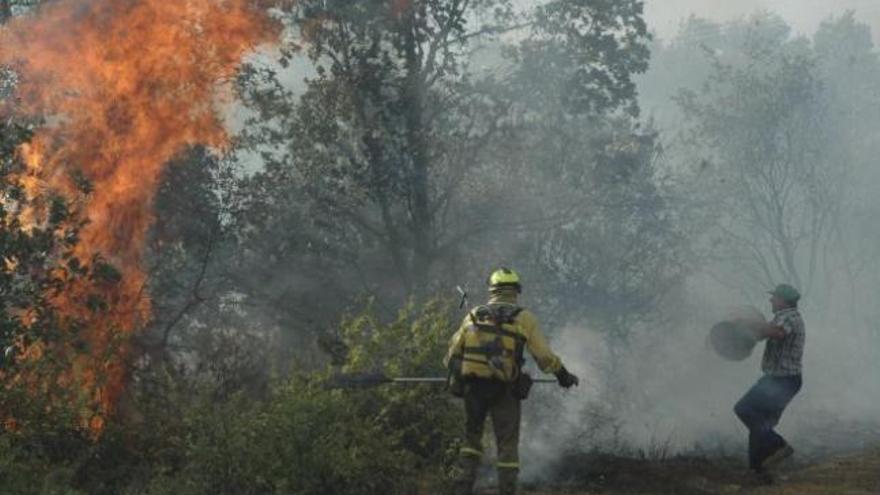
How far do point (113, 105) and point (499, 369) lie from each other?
7.06 metres

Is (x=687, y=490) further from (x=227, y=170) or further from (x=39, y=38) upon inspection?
(x=227, y=170)

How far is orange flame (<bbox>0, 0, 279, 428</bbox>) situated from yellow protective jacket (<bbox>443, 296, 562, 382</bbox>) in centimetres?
499

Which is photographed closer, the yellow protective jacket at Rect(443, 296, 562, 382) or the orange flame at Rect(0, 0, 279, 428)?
the yellow protective jacket at Rect(443, 296, 562, 382)

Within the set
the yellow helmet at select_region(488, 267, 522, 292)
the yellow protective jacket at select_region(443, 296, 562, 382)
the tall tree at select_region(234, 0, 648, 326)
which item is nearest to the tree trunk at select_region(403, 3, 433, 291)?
the tall tree at select_region(234, 0, 648, 326)

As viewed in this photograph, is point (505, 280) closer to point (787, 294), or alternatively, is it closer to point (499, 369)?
point (499, 369)

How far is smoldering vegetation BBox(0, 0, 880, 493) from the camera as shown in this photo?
10.7 meters

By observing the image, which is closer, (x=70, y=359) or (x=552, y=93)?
(x=70, y=359)

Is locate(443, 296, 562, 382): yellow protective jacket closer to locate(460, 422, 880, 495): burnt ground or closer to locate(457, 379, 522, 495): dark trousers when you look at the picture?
locate(457, 379, 522, 495): dark trousers

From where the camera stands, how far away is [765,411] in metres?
11.3

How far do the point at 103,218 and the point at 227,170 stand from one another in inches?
285

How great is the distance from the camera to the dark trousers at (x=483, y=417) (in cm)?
924

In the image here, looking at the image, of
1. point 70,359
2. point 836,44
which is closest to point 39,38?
point 70,359

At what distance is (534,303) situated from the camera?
2525 cm

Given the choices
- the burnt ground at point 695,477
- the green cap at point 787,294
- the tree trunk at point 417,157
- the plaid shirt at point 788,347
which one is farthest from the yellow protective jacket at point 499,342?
the tree trunk at point 417,157
